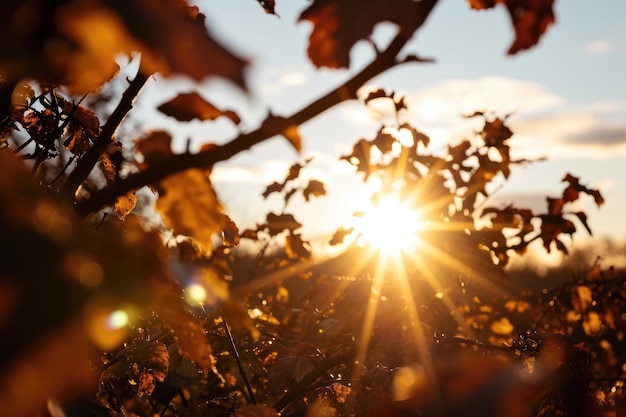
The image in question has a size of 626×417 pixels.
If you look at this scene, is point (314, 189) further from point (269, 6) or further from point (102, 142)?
point (102, 142)

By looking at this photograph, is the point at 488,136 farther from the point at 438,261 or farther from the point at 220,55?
the point at 220,55

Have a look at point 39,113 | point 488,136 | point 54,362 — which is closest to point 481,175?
point 488,136

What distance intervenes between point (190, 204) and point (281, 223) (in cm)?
320

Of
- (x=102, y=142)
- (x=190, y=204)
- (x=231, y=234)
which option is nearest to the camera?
(x=190, y=204)

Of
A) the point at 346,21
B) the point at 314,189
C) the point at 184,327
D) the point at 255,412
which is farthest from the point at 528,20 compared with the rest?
the point at 314,189

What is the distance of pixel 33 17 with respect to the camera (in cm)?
76

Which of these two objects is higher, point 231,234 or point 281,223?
point 281,223

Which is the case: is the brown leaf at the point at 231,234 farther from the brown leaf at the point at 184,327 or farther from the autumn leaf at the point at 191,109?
the autumn leaf at the point at 191,109

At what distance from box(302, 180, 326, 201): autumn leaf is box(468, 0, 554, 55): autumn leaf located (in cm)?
357

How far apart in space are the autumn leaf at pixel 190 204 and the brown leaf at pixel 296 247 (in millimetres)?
3180

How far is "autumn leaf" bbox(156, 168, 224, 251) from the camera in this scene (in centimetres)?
89

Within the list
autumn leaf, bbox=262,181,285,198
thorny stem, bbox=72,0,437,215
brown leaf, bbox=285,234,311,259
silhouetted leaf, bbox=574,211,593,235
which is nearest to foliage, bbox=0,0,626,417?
thorny stem, bbox=72,0,437,215

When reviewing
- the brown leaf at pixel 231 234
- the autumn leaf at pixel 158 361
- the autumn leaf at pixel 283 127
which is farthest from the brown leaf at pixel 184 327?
the autumn leaf at pixel 158 361

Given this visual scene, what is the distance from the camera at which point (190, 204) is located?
897mm
